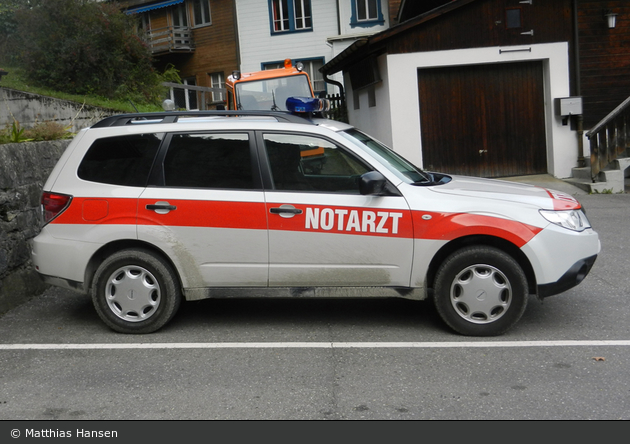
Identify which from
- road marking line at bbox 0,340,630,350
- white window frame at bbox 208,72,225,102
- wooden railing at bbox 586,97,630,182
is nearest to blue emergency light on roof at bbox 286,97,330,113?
road marking line at bbox 0,340,630,350

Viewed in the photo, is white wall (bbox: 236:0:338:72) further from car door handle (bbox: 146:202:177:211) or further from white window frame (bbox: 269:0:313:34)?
car door handle (bbox: 146:202:177:211)

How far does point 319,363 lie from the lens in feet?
16.7

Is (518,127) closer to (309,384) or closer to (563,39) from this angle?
(563,39)

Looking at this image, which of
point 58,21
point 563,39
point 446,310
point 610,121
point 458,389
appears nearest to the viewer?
point 458,389

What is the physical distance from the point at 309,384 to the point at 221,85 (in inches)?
1067

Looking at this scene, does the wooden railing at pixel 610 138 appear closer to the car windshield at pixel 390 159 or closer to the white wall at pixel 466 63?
the white wall at pixel 466 63

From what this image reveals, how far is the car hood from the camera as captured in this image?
18.1ft

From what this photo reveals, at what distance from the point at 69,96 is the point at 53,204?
636 inches

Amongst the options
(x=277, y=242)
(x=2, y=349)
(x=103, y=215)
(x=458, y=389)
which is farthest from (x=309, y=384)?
(x=2, y=349)

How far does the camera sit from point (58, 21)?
22.2m

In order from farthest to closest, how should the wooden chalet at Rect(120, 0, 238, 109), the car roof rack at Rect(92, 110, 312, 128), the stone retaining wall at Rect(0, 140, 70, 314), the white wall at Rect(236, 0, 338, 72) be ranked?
1. the wooden chalet at Rect(120, 0, 238, 109)
2. the white wall at Rect(236, 0, 338, 72)
3. the stone retaining wall at Rect(0, 140, 70, 314)
4. the car roof rack at Rect(92, 110, 312, 128)

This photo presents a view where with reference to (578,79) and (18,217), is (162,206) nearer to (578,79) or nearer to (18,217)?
(18,217)

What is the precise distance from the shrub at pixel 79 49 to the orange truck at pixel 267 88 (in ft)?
27.6

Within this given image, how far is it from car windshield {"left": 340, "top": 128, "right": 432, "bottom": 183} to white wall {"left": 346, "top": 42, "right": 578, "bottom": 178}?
31.2ft
